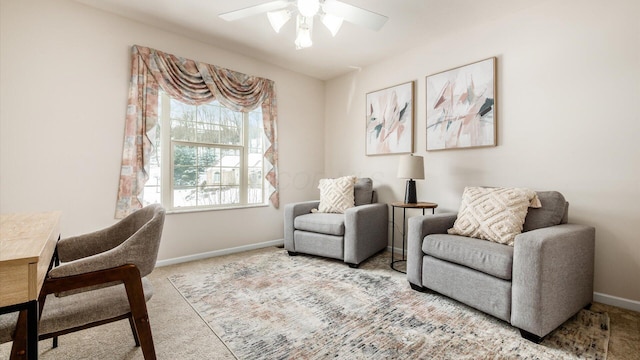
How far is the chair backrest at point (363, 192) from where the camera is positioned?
3586mm

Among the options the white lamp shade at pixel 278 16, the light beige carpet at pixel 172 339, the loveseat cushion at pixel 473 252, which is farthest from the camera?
the white lamp shade at pixel 278 16

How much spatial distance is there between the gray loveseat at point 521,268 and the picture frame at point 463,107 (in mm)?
892

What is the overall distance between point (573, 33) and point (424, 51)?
1338mm

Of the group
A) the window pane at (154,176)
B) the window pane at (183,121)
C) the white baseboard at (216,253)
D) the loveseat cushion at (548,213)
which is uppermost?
the window pane at (183,121)

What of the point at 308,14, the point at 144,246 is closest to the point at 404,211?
the point at 308,14

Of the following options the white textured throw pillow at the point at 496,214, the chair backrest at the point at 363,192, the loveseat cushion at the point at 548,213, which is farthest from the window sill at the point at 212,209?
the loveseat cushion at the point at 548,213

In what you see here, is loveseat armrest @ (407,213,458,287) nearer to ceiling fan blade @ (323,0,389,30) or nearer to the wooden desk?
ceiling fan blade @ (323,0,389,30)

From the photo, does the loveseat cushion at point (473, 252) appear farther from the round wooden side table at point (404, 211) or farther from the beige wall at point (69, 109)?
the beige wall at point (69, 109)

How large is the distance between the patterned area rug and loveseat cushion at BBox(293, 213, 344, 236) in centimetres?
50

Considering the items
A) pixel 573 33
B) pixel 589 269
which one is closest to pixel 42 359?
pixel 589 269

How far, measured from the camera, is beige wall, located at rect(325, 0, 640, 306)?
2.10 metres

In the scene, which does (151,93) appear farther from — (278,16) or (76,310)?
(76,310)

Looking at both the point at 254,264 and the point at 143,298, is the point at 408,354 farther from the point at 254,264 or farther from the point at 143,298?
the point at 254,264

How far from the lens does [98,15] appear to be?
2.67 meters
